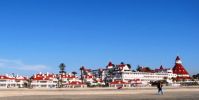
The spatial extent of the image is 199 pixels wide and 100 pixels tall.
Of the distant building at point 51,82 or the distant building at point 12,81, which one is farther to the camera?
the distant building at point 51,82

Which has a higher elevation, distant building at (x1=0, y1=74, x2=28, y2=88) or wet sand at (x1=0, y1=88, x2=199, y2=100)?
distant building at (x1=0, y1=74, x2=28, y2=88)

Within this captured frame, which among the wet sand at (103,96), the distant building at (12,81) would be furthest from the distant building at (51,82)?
the wet sand at (103,96)

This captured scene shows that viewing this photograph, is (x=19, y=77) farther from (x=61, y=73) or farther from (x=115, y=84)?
(x=115, y=84)

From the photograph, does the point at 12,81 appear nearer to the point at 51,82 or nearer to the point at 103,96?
the point at 51,82

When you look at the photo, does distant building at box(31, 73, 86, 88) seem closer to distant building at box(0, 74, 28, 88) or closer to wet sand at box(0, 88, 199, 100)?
distant building at box(0, 74, 28, 88)

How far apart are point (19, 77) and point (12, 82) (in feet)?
19.8

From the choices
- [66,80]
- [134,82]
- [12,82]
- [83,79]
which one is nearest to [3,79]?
[12,82]

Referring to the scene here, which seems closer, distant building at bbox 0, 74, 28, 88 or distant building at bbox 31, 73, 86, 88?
distant building at bbox 0, 74, 28, 88

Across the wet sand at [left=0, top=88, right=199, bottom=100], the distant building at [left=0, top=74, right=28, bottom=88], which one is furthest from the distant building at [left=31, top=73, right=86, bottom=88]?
the wet sand at [left=0, top=88, right=199, bottom=100]

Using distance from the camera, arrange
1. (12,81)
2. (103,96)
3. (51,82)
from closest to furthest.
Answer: (103,96) → (12,81) → (51,82)

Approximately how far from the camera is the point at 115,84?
163750 millimetres

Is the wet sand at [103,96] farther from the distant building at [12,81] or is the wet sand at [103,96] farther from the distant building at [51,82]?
the distant building at [12,81]

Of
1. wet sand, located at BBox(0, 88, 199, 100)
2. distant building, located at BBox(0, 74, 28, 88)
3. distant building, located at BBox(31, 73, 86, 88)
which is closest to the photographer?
→ wet sand, located at BBox(0, 88, 199, 100)

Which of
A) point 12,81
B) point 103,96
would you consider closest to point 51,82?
point 12,81
